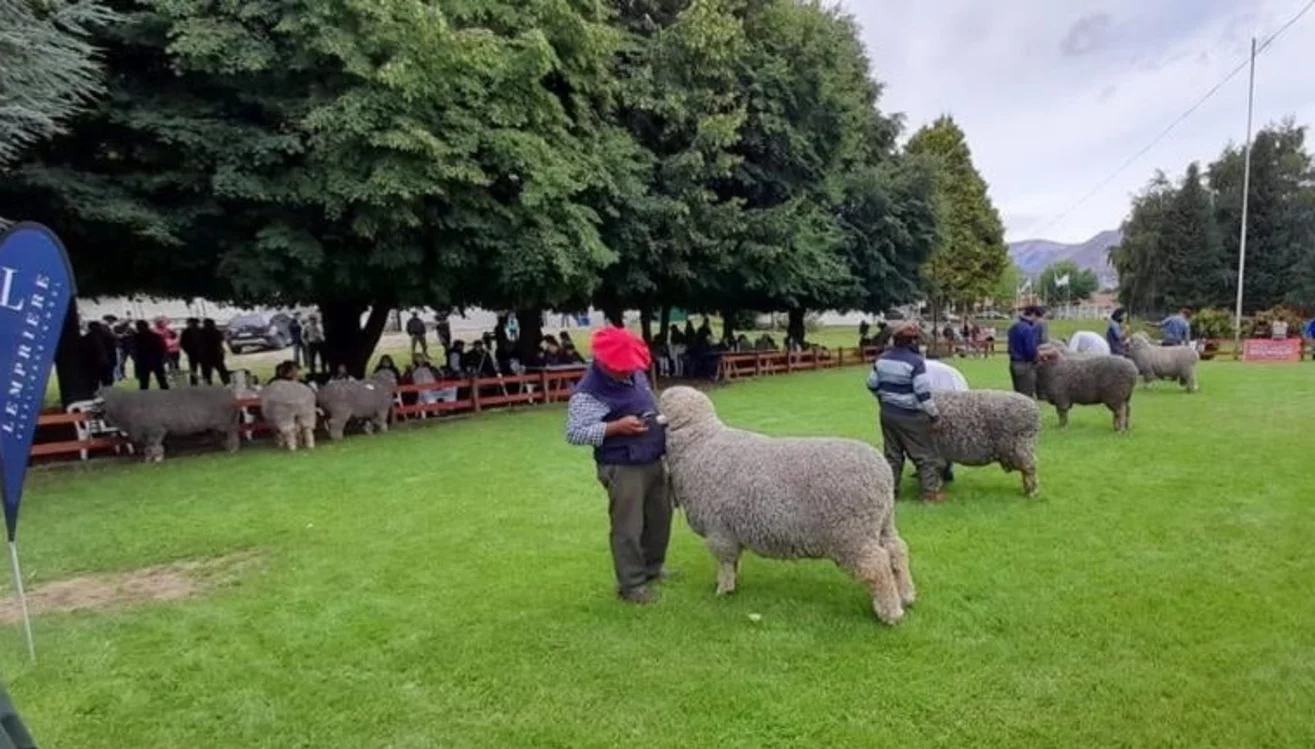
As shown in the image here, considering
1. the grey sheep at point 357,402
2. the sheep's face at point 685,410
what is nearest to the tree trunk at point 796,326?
the grey sheep at point 357,402

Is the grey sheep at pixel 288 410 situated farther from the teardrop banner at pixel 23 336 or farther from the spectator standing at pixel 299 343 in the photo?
the spectator standing at pixel 299 343

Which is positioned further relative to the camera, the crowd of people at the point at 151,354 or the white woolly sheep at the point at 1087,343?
the crowd of people at the point at 151,354

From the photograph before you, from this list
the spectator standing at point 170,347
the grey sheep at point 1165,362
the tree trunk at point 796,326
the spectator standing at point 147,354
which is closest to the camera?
the grey sheep at point 1165,362

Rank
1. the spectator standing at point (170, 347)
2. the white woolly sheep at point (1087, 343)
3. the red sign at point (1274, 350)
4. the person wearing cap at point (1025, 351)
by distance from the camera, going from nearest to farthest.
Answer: the person wearing cap at point (1025, 351) → the white woolly sheep at point (1087, 343) → the spectator standing at point (170, 347) → the red sign at point (1274, 350)

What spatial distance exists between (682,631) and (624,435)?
1.35m

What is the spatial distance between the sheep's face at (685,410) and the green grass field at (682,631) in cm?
125

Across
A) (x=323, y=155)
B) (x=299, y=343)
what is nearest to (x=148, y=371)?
(x=299, y=343)

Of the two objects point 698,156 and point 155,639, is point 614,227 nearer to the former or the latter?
point 698,156

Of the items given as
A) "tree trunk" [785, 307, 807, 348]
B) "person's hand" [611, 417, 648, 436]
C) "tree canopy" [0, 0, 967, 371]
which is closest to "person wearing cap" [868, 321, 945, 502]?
"person's hand" [611, 417, 648, 436]

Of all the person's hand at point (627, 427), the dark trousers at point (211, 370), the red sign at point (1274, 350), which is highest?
the person's hand at point (627, 427)

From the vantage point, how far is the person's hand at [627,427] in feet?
18.7

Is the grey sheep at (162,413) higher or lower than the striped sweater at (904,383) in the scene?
lower

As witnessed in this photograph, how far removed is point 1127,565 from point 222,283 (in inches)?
592

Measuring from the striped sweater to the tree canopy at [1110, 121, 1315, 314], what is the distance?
44.8 metres
